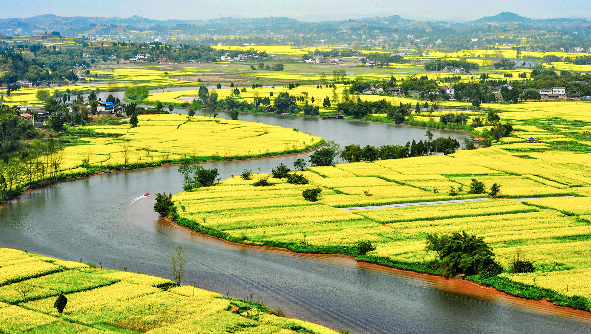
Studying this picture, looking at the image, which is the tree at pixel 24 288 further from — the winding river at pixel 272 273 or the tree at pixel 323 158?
the tree at pixel 323 158

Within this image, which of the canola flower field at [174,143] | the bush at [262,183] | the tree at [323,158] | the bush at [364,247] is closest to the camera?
the bush at [364,247]

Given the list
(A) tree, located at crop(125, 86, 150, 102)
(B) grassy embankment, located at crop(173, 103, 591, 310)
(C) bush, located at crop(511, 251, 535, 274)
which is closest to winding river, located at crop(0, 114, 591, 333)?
(B) grassy embankment, located at crop(173, 103, 591, 310)

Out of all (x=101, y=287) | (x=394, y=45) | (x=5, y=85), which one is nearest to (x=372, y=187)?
(x=101, y=287)

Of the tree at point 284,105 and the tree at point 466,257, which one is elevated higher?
the tree at point 284,105

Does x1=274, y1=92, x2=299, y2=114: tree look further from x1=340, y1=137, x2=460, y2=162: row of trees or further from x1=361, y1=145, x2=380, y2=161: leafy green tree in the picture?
x1=361, y1=145, x2=380, y2=161: leafy green tree

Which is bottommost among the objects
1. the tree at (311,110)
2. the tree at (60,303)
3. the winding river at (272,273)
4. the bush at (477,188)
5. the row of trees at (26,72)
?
the winding river at (272,273)

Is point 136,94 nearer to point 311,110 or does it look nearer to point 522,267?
point 311,110

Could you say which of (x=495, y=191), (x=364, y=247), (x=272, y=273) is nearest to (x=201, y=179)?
(x=272, y=273)

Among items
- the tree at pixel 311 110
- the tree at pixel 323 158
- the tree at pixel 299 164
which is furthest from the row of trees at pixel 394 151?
the tree at pixel 311 110
